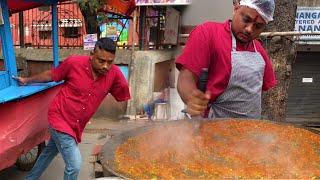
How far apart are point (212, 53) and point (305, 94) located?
1031cm

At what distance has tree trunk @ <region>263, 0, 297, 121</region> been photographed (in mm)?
4664

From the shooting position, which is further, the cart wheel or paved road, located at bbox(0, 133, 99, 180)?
the cart wheel

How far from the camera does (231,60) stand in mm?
2934

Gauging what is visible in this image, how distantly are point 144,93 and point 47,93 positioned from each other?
455cm

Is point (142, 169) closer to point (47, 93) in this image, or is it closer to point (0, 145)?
point (0, 145)

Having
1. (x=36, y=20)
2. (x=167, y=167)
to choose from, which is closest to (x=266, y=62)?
(x=167, y=167)

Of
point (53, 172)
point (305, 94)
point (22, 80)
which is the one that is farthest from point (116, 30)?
point (22, 80)

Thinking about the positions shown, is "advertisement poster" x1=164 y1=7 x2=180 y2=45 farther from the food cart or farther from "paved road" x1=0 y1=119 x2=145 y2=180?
the food cart

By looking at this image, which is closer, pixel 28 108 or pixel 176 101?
pixel 28 108

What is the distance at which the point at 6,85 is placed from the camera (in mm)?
5188

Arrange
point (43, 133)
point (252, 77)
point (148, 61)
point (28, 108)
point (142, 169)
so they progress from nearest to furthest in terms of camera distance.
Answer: point (142, 169), point (252, 77), point (28, 108), point (43, 133), point (148, 61)

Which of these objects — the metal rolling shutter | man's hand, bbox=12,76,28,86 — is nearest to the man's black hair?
man's hand, bbox=12,76,28,86

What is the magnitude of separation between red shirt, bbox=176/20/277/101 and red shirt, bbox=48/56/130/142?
6.00 feet

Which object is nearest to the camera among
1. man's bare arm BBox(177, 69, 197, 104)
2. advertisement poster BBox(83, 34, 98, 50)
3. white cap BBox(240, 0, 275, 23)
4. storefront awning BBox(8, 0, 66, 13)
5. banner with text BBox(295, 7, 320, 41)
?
white cap BBox(240, 0, 275, 23)
